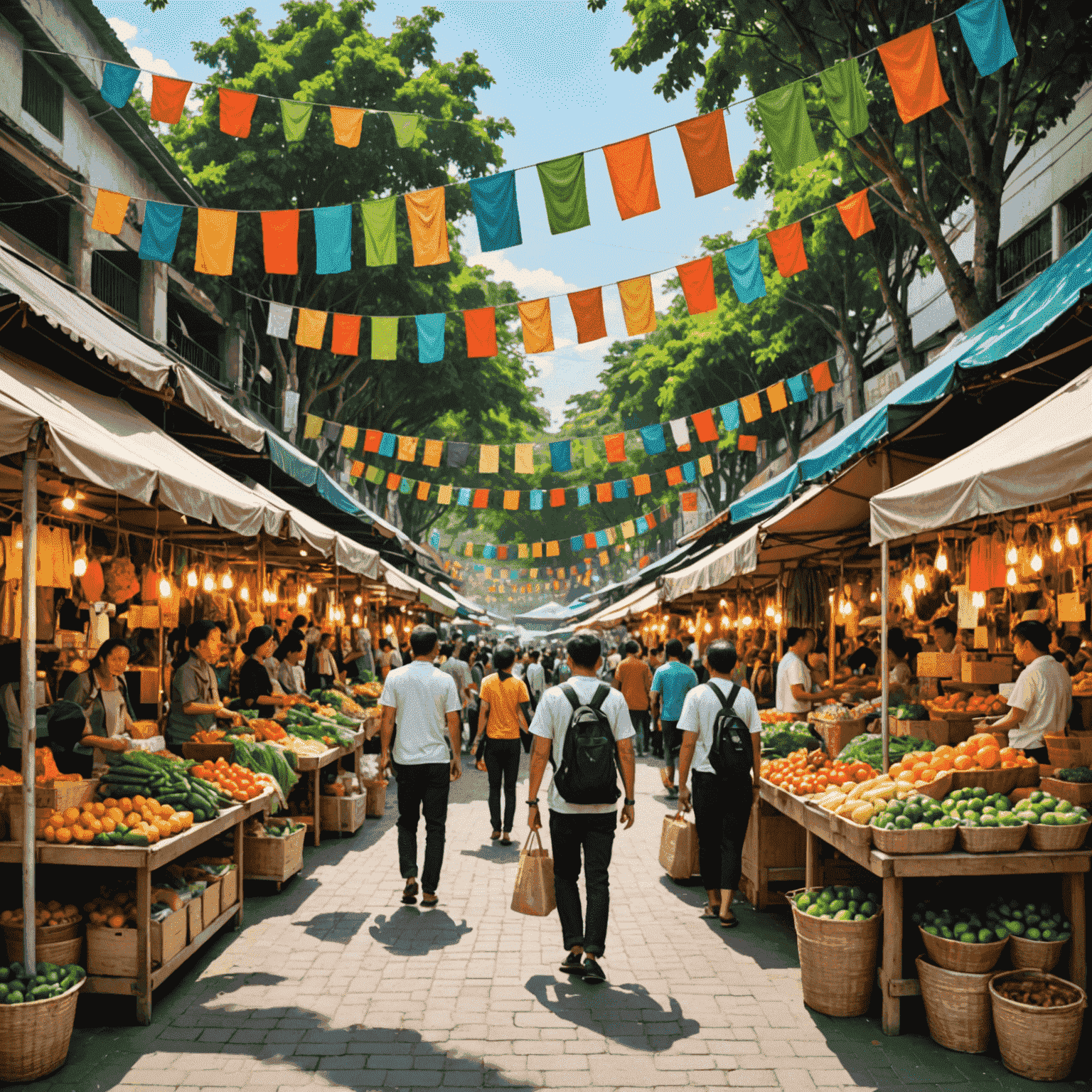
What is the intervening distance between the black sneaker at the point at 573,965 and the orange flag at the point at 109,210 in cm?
943

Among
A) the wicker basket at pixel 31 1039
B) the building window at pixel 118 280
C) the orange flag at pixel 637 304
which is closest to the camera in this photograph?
the wicker basket at pixel 31 1039

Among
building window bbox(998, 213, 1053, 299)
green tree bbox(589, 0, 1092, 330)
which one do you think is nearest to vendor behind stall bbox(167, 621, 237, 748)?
green tree bbox(589, 0, 1092, 330)

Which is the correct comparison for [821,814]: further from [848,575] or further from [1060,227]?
[1060,227]

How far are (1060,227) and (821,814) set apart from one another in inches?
492

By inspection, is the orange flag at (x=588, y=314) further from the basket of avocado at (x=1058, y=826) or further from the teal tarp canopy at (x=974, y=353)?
the basket of avocado at (x=1058, y=826)

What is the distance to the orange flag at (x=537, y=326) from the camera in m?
12.4

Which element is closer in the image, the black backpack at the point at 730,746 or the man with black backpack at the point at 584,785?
the man with black backpack at the point at 584,785

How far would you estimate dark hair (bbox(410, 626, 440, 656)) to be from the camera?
7.67 metres

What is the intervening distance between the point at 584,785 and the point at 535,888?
746 millimetres

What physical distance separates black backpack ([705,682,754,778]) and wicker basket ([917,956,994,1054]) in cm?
218

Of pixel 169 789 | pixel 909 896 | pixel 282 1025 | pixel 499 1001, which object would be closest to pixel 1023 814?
pixel 909 896

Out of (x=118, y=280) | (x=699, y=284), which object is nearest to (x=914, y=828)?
(x=699, y=284)

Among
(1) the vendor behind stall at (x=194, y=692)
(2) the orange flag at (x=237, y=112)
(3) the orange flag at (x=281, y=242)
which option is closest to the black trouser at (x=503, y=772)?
(1) the vendor behind stall at (x=194, y=692)

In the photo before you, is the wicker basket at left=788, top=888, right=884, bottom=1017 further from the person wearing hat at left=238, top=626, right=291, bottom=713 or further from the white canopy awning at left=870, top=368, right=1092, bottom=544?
the person wearing hat at left=238, top=626, right=291, bottom=713
